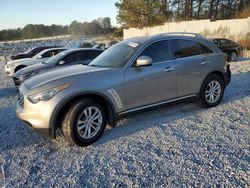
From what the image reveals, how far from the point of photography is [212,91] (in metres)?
5.57

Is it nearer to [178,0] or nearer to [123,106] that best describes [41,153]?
[123,106]

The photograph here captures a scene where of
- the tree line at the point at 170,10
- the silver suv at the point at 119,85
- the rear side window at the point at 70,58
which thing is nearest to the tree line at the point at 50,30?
the tree line at the point at 170,10

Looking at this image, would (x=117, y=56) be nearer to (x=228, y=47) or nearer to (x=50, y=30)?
(x=228, y=47)

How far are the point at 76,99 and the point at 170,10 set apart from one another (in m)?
34.1

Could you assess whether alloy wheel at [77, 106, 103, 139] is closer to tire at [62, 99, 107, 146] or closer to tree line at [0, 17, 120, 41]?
tire at [62, 99, 107, 146]

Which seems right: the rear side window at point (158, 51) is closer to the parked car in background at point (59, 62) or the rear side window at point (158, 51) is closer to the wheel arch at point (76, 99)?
the wheel arch at point (76, 99)

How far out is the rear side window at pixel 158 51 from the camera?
459 cm

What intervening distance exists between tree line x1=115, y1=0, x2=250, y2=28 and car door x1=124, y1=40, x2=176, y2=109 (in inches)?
1114

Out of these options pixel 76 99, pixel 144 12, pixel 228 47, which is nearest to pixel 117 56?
pixel 76 99

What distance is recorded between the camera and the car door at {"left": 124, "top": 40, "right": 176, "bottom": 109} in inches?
169

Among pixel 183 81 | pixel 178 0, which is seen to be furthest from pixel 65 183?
pixel 178 0

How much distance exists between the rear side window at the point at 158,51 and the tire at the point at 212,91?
3.96 ft

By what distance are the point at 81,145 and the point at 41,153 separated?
605mm

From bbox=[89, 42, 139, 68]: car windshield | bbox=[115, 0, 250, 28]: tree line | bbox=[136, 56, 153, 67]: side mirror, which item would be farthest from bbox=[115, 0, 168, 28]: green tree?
bbox=[136, 56, 153, 67]: side mirror
